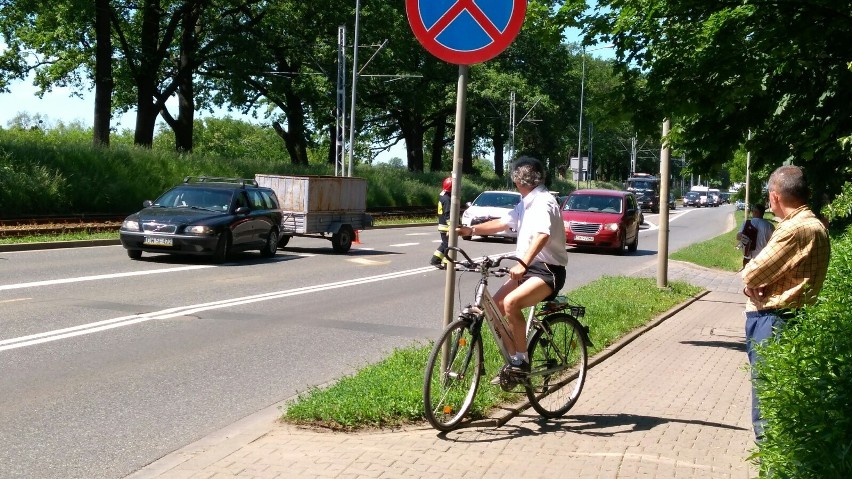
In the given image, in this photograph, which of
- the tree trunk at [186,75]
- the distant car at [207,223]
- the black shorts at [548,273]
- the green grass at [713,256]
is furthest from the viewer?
the tree trunk at [186,75]

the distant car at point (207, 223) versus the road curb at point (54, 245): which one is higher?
the distant car at point (207, 223)

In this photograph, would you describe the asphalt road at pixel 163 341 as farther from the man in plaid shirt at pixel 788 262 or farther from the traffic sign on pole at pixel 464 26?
the man in plaid shirt at pixel 788 262

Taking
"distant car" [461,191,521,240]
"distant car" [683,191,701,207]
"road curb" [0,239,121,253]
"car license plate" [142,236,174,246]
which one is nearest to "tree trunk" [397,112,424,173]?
"distant car" [461,191,521,240]

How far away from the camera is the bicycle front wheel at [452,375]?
6223 millimetres

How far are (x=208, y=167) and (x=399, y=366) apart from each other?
32.2 meters

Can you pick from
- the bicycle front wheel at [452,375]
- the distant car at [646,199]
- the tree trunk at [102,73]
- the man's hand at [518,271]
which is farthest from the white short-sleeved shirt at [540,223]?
the distant car at [646,199]

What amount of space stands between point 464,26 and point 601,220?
22.8m

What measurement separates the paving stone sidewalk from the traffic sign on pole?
2.40 metres

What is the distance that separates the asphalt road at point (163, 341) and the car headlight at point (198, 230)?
64 centimetres

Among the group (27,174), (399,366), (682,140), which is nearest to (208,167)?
(27,174)

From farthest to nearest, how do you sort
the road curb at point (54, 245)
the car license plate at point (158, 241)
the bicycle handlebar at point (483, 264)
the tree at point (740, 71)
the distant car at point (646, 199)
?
1. the distant car at point (646, 199)
2. the road curb at point (54, 245)
3. the car license plate at point (158, 241)
4. the tree at point (740, 71)
5. the bicycle handlebar at point (483, 264)

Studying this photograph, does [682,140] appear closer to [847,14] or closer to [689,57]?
[689,57]

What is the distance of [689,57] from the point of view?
11625mm

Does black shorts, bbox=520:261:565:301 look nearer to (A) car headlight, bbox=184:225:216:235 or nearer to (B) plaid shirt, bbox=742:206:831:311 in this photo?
(B) plaid shirt, bbox=742:206:831:311
